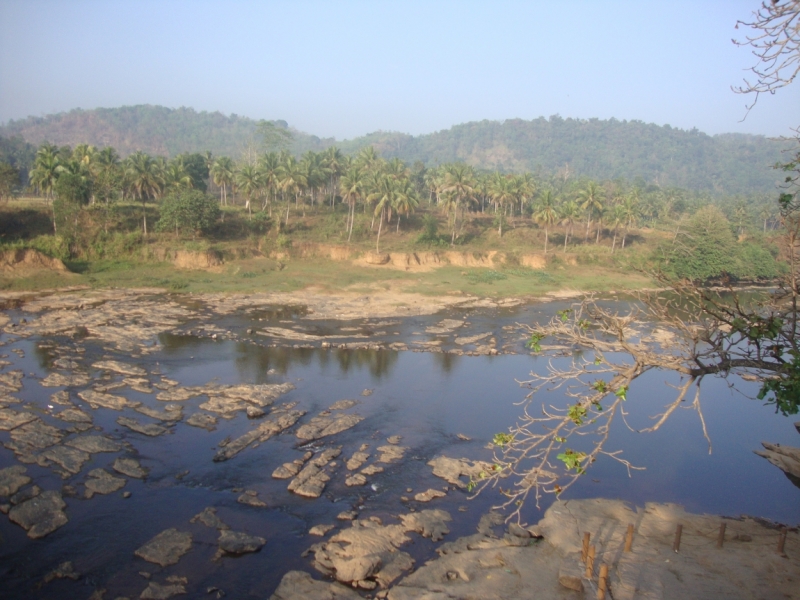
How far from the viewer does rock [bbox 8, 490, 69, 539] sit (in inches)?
536

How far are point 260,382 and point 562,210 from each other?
Answer: 4916cm

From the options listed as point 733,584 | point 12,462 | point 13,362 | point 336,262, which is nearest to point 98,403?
point 12,462

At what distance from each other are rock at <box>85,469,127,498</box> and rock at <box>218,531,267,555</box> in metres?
3.98

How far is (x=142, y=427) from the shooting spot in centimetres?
1962

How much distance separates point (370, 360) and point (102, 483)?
15.2 meters

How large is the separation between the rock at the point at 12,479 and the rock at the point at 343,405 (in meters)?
9.90

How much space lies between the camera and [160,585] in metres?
12.0

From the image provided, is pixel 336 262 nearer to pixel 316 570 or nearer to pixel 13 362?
pixel 13 362

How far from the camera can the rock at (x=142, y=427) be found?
1930 cm

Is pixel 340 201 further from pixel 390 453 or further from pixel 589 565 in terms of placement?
pixel 589 565

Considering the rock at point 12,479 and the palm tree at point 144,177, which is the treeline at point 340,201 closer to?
the palm tree at point 144,177

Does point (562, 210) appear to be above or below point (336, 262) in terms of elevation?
above

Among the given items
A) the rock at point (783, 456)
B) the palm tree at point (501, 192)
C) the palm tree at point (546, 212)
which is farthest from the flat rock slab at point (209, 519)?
the palm tree at point (501, 192)

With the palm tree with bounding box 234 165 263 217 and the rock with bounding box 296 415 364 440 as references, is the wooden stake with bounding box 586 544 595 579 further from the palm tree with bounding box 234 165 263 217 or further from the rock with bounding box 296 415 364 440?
the palm tree with bounding box 234 165 263 217
